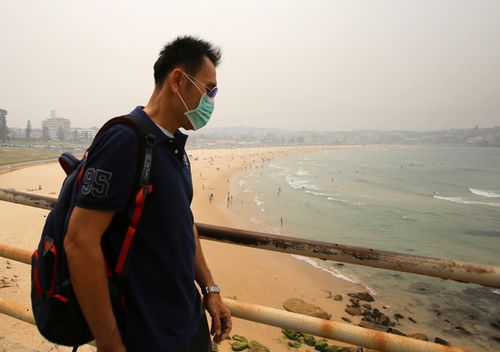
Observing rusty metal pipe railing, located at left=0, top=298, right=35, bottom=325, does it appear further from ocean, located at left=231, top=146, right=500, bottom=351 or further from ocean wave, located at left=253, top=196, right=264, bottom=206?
ocean wave, located at left=253, top=196, right=264, bottom=206

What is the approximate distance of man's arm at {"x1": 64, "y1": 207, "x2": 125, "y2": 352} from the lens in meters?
1.05

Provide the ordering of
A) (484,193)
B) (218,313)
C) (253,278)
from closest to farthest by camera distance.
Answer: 1. (218,313)
2. (253,278)
3. (484,193)

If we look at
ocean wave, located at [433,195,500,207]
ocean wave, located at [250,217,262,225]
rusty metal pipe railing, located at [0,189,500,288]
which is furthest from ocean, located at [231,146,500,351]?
rusty metal pipe railing, located at [0,189,500,288]

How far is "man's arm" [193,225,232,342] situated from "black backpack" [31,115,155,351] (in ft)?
1.87

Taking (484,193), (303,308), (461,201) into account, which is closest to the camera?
(303,308)

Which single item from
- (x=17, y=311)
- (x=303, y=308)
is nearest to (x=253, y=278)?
(x=303, y=308)

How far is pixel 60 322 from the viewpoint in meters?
1.16

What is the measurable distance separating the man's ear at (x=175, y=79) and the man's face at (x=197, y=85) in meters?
0.02

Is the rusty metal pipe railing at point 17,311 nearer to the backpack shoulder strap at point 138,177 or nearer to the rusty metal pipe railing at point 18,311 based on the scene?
the rusty metal pipe railing at point 18,311

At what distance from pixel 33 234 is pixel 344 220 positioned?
19732 mm

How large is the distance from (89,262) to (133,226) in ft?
0.55

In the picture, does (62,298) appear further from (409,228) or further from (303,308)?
(409,228)

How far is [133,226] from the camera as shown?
3.68ft

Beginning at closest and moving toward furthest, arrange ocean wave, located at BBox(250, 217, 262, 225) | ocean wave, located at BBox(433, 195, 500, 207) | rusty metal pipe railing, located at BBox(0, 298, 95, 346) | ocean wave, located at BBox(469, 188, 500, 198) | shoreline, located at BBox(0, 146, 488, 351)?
rusty metal pipe railing, located at BBox(0, 298, 95, 346)
shoreline, located at BBox(0, 146, 488, 351)
ocean wave, located at BBox(250, 217, 262, 225)
ocean wave, located at BBox(433, 195, 500, 207)
ocean wave, located at BBox(469, 188, 500, 198)
